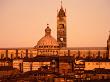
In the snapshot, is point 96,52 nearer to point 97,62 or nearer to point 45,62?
point 97,62

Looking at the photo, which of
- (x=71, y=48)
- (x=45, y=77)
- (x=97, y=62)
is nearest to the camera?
(x=45, y=77)

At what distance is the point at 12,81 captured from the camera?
73.8ft

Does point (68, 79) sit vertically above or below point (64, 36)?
below

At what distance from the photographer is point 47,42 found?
40000 mm

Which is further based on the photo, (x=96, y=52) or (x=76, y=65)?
(x=96, y=52)

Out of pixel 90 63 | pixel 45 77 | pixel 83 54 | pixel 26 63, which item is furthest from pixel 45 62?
pixel 83 54

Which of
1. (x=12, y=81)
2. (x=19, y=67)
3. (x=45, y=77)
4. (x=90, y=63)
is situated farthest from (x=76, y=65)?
(x=12, y=81)

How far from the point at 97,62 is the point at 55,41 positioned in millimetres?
7284

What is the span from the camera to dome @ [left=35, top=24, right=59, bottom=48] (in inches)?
1569

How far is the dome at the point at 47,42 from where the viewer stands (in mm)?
39844

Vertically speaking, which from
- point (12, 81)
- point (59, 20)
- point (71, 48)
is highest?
point (59, 20)

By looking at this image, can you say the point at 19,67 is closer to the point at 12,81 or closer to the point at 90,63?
the point at 90,63

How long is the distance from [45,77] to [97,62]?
10.8 meters

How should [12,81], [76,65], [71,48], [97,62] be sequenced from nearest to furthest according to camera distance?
[12,81]
[76,65]
[97,62]
[71,48]
